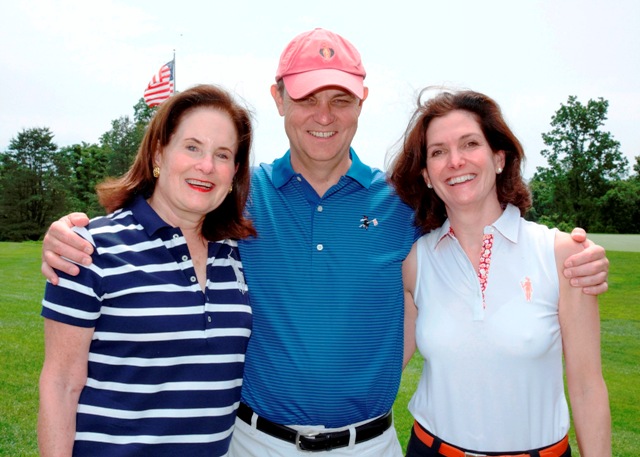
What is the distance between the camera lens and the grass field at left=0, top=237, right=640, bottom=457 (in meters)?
6.50

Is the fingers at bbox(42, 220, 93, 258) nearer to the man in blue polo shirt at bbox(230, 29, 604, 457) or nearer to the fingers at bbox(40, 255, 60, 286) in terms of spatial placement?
the fingers at bbox(40, 255, 60, 286)

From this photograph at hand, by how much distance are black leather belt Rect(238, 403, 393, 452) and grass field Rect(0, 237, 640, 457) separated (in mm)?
3518

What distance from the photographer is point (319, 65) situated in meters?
3.60

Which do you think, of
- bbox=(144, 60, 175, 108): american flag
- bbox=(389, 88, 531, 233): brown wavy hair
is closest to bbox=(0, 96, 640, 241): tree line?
bbox=(144, 60, 175, 108): american flag

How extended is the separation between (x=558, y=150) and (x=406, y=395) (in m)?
48.3

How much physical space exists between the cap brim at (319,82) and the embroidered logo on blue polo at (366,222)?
0.74m

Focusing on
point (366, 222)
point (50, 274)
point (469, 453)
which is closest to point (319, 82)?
point (366, 222)

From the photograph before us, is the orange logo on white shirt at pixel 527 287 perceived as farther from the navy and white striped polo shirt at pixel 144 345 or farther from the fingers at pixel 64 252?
the fingers at pixel 64 252

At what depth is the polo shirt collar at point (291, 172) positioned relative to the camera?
355 cm

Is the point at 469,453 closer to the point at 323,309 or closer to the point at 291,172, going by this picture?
the point at 323,309

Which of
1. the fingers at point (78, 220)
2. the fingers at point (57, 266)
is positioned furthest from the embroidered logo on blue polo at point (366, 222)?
the fingers at point (57, 266)

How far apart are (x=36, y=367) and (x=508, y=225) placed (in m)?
7.66

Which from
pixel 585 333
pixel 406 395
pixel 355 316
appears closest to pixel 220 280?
pixel 355 316

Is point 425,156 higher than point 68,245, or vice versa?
point 425,156
